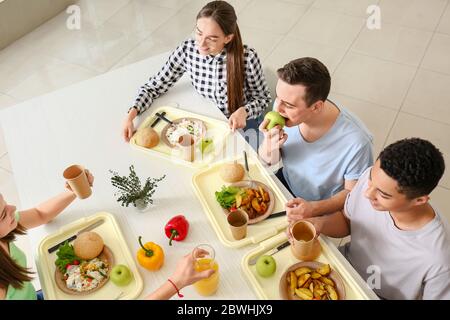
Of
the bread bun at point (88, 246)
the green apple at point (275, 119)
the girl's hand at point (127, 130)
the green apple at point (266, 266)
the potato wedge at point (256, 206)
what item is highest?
the green apple at point (275, 119)

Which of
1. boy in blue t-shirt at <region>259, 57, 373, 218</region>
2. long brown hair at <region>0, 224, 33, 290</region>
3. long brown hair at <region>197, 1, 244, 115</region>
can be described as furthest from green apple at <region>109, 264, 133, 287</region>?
long brown hair at <region>197, 1, 244, 115</region>

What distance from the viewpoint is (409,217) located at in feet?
4.30

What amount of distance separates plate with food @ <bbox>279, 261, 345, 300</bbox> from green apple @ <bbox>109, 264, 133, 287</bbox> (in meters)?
0.51

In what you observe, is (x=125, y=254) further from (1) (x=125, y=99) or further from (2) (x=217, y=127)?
(1) (x=125, y=99)

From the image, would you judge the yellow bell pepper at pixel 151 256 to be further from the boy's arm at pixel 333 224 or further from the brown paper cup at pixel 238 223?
the boy's arm at pixel 333 224

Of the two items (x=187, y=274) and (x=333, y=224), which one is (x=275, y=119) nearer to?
(x=333, y=224)

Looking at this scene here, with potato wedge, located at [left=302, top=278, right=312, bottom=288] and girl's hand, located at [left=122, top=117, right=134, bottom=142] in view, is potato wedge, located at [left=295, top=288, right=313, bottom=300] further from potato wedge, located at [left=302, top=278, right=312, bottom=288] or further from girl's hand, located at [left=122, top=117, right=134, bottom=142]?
girl's hand, located at [left=122, top=117, right=134, bottom=142]

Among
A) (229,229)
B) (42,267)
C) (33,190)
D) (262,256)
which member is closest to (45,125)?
(33,190)

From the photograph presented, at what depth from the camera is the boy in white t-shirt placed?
1210 mm

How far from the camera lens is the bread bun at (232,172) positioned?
63.9 inches

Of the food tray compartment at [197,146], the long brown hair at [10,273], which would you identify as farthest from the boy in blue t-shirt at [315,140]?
the long brown hair at [10,273]

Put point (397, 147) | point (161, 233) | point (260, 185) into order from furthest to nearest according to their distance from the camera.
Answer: point (260, 185) < point (161, 233) < point (397, 147)

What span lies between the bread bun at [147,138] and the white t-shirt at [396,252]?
2.78 feet

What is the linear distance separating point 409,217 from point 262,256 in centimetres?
49
